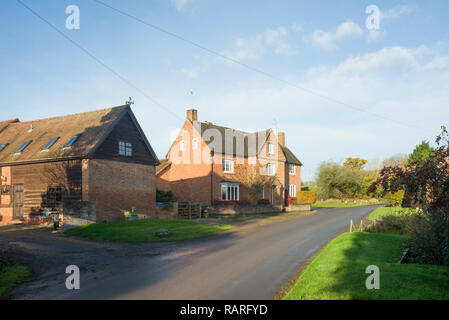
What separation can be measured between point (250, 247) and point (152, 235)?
6121 millimetres

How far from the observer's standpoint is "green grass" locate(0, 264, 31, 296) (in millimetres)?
8923

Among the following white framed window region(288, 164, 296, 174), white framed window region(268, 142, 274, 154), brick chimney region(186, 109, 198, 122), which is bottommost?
white framed window region(288, 164, 296, 174)

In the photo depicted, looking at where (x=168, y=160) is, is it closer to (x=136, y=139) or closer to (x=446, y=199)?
(x=136, y=139)

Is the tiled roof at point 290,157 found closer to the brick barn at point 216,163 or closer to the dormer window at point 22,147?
the brick barn at point 216,163

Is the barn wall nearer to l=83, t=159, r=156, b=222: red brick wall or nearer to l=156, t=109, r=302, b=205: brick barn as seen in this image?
l=83, t=159, r=156, b=222: red brick wall

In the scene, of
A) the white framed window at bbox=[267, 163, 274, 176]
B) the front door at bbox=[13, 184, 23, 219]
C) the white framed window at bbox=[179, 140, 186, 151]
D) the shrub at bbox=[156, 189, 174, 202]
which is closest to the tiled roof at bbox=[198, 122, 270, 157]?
the white framed window at bbox=[179, 140, 186, 151]

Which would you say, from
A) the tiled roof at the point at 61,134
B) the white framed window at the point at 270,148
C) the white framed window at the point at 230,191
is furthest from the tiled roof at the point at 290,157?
the tiled roof at the point at 61,134

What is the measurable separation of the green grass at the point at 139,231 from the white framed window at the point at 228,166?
600 inches

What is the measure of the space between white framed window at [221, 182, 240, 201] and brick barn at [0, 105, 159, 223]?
10.4m

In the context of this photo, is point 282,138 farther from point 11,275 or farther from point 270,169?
point 11,275

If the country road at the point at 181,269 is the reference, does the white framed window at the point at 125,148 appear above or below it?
above

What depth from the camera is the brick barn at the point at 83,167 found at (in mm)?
22969

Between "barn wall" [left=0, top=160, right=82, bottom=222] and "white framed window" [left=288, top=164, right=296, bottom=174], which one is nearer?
"barn wall" [left=0, top=160, right=82, bottom=222]

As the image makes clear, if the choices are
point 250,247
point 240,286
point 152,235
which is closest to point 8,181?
point 152,235
